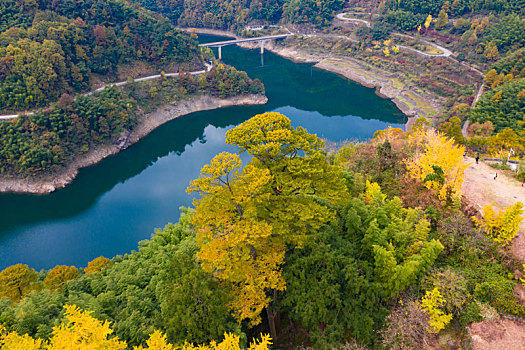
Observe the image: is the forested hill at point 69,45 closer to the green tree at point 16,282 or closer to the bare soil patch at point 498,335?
the green tree at point 16,282

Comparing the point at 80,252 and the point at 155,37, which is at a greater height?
the point at 155,37

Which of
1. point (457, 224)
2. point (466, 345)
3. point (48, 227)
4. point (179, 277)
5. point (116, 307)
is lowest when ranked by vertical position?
point (48, 227)

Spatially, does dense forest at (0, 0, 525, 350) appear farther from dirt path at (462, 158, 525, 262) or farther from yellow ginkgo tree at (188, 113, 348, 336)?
dirt path at (462, 158, 525, 262)

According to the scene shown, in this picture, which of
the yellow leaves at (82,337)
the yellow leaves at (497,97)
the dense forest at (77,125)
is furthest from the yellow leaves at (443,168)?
the dense forest at (77,125)

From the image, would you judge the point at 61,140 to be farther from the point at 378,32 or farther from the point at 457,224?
the point at 378,32

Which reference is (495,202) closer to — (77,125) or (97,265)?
Result: (97,265)

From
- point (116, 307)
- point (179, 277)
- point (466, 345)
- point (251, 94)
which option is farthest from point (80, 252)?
point (251, 94)

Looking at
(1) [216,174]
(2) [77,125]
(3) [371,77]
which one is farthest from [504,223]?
(3) [371,77]
